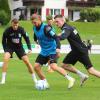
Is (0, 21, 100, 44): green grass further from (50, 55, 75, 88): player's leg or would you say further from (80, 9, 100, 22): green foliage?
(50, 55, 75, 88): player's leg

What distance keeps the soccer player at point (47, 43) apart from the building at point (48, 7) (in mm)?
64385

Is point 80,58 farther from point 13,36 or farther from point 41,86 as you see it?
point 13,36

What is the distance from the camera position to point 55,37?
1310 centimetres

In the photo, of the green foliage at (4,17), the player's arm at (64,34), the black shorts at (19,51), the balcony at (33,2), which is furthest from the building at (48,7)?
the player's arm at (64,34)

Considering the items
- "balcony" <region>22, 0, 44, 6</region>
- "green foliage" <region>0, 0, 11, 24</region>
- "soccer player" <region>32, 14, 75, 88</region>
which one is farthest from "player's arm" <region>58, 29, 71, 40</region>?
"balcony" <region>22, 0, 44, 6</region>

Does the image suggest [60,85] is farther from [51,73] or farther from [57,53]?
[51,73]

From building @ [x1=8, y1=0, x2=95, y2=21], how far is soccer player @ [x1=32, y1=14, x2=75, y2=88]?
6439 centimetres

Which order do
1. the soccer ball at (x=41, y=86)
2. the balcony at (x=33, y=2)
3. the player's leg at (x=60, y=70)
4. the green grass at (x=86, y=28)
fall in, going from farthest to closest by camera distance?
the balcony at (x=33, y=2) < the green grass at (x=86, y=28) < the soccer ball at (x=41, y=86) < the player's leg at (x=60, y=70)

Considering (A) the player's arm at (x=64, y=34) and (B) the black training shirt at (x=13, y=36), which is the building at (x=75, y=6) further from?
(A) the player's arm at (x=64, y=34)

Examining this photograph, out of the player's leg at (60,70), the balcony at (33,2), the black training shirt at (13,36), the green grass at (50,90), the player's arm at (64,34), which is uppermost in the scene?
the player's arm at (64,34)

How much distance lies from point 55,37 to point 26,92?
1.46 meters

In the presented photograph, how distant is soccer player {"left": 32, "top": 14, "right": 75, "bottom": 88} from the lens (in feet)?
43.4

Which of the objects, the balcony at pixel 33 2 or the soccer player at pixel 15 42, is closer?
the soccer player at pixel 15 42

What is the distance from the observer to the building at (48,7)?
79.3 meters
